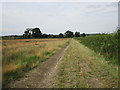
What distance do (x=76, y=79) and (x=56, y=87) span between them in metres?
1.17

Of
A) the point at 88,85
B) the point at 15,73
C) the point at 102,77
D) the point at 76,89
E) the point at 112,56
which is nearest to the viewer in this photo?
the point at 76,89

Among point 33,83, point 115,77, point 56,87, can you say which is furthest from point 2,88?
point 115,77

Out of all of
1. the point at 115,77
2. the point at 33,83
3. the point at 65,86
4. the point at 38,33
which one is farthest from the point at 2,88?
the point at 38,33

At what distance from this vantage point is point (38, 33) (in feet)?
270

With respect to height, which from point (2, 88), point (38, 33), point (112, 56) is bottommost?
point (2, 88)

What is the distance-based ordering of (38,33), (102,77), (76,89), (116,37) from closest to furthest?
(76,89)
(102,77)
(116,37)
(38,33)

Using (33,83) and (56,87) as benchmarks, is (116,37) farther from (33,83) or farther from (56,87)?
(33,83)

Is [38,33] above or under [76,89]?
above

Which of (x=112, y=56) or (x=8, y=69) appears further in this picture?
(x=112, y=56)

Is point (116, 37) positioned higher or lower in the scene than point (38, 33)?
lower

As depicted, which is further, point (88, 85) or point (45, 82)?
point (45, 82)

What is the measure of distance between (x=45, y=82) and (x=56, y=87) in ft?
2.53

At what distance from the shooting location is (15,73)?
5.89 meters

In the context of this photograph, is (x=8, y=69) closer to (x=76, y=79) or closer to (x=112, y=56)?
(x=76, y=79)
